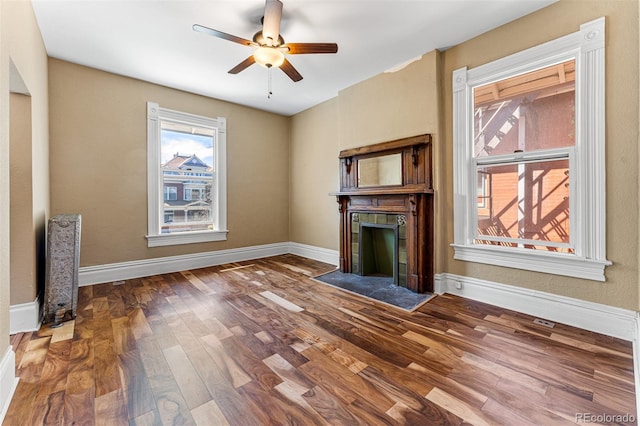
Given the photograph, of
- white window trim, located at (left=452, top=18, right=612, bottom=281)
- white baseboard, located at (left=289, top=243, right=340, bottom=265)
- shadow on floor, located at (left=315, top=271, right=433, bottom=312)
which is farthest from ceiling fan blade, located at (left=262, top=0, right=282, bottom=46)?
white baseboard, located at (left=289, top=243, right=340, bottom=265)

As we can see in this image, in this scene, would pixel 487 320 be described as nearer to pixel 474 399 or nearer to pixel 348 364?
pixel 474 399

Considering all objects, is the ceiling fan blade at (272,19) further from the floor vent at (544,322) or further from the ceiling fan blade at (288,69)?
the floor vent at (544,322)

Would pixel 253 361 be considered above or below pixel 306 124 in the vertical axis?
below

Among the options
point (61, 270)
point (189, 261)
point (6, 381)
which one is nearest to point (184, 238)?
point (189, 261)

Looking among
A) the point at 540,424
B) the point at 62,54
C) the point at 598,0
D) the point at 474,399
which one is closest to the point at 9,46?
the point at 62,54

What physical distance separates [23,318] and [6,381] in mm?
1118

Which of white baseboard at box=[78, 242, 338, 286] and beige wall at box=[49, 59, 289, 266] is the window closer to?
beige wall at box=[49, 59, 289, 266]

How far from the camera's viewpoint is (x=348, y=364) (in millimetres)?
1799

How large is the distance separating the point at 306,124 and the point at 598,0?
382cm

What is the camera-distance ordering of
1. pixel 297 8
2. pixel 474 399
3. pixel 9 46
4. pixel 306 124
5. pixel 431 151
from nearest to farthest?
pixel 474 399 < pixel 9 46 < pixel 297 8 < pixel 431 151 < pixel 306 124

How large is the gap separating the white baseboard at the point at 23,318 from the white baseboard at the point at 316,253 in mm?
3459

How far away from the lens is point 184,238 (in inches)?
165

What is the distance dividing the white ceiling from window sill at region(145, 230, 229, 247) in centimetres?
221

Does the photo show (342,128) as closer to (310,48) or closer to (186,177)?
(310,48)
